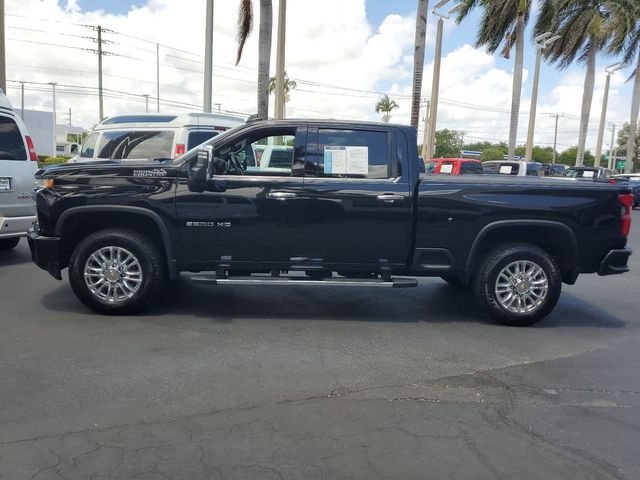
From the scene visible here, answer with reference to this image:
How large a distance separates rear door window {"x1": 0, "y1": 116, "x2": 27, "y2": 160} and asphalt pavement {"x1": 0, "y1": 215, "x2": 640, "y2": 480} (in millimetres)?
2491

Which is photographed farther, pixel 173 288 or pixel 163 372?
pixel 173 288

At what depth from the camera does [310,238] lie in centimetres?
579

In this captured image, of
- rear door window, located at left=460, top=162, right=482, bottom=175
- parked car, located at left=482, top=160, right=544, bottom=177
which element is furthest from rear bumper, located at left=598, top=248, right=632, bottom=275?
rear door window, located at left=460, top=162, right=482, bottom=175

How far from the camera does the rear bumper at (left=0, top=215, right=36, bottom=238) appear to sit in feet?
26.1

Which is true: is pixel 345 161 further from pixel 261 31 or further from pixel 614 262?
pixel 261 31

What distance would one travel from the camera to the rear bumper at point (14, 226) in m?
7.95

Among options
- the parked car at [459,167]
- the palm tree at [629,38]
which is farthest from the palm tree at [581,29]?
the parked car at [459,167]

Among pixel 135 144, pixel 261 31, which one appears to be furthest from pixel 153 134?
pixel 261 31

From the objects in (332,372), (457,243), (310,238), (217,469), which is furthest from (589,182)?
(217,469)

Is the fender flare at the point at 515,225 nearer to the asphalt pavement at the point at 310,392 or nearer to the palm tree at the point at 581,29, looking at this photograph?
the asphalt pavement at the point at 310,392

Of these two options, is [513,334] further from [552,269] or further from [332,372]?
[332,372]

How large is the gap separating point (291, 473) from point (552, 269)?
156 inches

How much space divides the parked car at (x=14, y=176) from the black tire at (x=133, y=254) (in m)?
2.98

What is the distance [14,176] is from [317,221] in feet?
16.6
